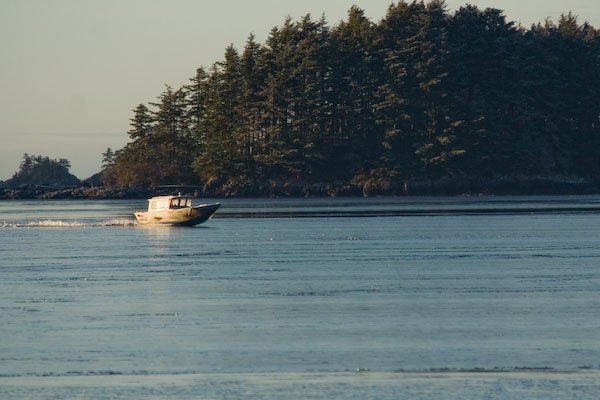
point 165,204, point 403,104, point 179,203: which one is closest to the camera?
point 165,204

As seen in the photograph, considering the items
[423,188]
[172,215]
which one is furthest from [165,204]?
[423,188]

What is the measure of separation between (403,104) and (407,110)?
1470 millimetres

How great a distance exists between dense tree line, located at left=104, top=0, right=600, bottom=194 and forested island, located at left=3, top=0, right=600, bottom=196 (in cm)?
19

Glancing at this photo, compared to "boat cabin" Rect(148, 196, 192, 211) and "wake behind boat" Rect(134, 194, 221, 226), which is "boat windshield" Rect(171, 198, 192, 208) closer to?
"boat cabin" Rect(148, 196, 192, 211)

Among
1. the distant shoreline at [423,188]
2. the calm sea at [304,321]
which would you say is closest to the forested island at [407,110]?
the distant shoreline at [423,188]

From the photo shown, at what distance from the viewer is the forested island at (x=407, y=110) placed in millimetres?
167875

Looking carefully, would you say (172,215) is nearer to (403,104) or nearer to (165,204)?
(165,204)

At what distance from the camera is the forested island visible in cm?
16788

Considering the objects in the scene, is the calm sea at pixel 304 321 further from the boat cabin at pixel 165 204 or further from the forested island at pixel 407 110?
the forested island at pixel 407 110

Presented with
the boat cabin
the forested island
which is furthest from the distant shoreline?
the boat cabin

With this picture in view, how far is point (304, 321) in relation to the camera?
105 ft

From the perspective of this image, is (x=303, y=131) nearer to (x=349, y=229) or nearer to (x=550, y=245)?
(x=349, y=229)

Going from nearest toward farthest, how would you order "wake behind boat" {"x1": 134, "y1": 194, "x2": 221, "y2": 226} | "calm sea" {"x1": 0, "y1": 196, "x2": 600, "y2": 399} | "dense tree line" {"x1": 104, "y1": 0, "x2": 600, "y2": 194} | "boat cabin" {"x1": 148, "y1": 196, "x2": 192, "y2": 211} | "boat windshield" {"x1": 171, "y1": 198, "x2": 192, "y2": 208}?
1. "calm sea" {"x1": 0, "y1": 196, "x2": 600, "y2": 399}
2. "wake behind boat" {"x1": 134, "y1": 194, "x2": 221, "y2": 226}
3. "boat cabin" {"x1": 148, "y1": 196, "x2": 192, "y2": 211}
4. "boat windshield" {"x1": 171, "y1": 198, "x2": 192, "y2": 208}
5. "dense tree line" {"x1": 104, "y1": 0, "x2": 600, "y2": 194}

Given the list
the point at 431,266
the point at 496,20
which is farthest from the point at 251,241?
the point at 496,20
